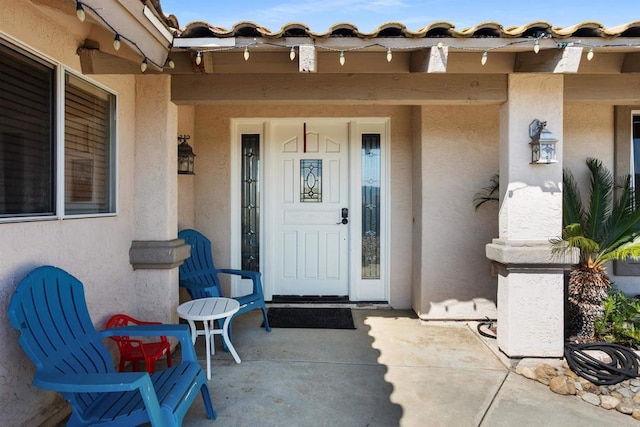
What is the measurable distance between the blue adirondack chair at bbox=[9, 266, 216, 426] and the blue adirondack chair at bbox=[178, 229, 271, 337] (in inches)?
47.0

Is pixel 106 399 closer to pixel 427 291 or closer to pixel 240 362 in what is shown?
pixel 240 362

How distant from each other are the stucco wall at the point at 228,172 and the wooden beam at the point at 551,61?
5.55 feet

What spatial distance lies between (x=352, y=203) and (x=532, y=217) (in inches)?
82.7

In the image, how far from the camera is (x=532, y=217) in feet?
10.2

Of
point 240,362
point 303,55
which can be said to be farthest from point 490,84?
point 240,362

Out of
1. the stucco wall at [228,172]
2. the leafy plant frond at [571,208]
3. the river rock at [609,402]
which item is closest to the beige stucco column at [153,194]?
the stucco wall at [228,172]

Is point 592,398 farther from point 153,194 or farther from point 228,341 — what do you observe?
point 153,194

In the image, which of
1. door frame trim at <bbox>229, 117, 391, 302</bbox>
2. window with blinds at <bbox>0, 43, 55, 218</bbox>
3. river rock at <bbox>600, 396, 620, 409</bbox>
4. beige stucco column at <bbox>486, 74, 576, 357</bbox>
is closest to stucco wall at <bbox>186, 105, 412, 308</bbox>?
door frame trim at <bbox>229, 117, 391, 302</bbox>

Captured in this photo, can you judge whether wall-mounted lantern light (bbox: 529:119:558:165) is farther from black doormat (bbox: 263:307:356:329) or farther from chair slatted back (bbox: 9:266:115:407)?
chair slatted back (bbox: 9:266:115:407)

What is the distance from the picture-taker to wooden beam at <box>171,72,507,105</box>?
3.16 meters

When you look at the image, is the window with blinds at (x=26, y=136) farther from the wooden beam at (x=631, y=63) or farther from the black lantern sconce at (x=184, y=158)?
the wooden beam at (x=631, y=63)

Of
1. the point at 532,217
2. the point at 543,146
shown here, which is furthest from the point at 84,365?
the point at 543,146

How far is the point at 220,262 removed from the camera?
185 inches

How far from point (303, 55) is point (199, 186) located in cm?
266
